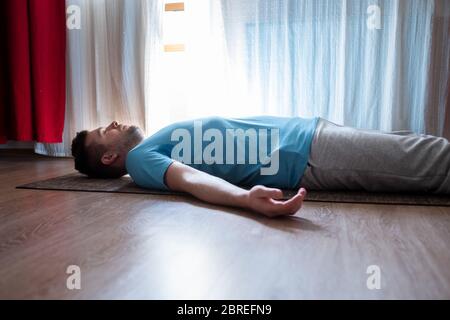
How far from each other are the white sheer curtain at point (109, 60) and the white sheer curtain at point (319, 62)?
21 centimetres

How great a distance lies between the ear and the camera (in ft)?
5.40

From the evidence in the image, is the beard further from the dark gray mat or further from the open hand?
the open hand

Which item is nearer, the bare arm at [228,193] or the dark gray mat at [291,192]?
the bare arm at [228,193]

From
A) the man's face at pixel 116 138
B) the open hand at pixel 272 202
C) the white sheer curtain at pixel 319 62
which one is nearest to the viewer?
the open hand at pixel 272 202

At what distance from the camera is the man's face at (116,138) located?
1.63 metres

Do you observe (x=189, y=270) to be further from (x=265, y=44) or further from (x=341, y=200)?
(x=265, y=44)

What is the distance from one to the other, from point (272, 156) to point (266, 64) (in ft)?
3.21

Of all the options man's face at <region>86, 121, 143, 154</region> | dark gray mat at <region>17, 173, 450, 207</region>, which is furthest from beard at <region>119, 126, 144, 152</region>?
dark gray mat at <region>17, 173, 450, 207</region>

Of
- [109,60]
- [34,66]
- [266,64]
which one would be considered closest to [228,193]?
[266,64]

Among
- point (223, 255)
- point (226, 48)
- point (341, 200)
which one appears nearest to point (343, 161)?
point (341, 200)

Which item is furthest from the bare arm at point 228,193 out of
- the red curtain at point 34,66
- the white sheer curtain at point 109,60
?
the red curtain at point 34,66

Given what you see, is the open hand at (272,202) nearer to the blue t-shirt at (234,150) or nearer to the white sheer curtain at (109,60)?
the blue t-shirt at (234,150)

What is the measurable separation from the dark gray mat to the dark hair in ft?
0.11

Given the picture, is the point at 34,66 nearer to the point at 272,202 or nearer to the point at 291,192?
the point at 291,192
